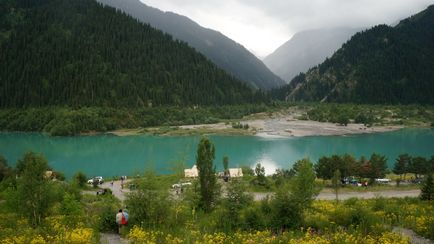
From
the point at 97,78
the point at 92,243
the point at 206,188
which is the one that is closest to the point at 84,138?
the point at 97,78

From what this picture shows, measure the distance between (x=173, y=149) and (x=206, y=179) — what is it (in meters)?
81.3

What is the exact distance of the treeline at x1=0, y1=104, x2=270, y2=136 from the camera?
145 m

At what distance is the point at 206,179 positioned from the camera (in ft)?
93.8

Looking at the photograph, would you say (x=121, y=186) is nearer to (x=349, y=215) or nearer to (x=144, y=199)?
(x=144, y=199)

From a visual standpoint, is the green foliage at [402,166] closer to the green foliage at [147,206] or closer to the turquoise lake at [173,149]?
the turquoise lake at [173,149]

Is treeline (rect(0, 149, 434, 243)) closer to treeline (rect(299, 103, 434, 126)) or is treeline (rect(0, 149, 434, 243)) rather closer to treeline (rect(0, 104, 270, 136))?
treeline (rect(0, 104, 270, 136))

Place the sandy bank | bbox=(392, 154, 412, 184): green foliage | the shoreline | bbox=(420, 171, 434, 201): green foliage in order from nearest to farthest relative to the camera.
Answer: bbox=(420, 171, 434, 201): green foliage, bbox=(392, 154, 412, 184): green foliage, the shoreline, the sandy bank

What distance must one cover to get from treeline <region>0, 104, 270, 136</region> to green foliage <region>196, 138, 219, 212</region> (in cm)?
12085

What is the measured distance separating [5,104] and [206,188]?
181 metres

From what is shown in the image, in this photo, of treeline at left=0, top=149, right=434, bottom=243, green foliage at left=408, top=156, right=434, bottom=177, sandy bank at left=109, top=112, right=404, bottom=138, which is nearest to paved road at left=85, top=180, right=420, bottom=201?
green foliage at left=408, top=156, right=434, bottom=177

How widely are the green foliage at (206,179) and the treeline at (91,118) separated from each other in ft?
396

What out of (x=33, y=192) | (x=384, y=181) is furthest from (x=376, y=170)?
(x=33, y=192)

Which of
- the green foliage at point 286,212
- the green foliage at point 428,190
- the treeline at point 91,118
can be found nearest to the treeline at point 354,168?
the green foliage at point 428,190

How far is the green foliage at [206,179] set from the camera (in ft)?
93.6
